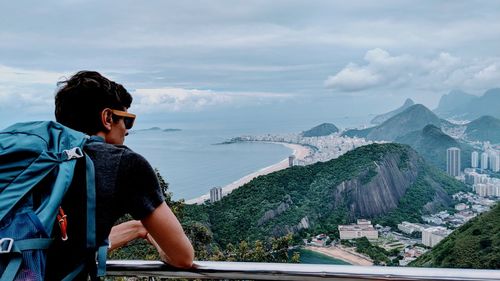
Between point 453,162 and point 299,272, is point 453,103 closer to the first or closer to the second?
point 453,162

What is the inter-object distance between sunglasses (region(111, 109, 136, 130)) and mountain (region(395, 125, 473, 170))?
2702cm

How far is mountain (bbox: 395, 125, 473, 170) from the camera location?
88.4 ft

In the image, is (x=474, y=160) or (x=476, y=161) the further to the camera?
(x=474, y=160)

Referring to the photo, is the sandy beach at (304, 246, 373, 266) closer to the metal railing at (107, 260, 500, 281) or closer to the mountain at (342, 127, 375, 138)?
the metal railing at (107, 260, 500, 281)

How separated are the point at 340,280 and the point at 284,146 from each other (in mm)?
33390

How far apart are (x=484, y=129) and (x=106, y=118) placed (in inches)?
1390

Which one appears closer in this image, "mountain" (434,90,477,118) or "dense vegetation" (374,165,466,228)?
"dense vegetation" (374,165,466,228)

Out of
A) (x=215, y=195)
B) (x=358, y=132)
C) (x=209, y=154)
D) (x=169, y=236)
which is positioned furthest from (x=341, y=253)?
(x=358, y=132)

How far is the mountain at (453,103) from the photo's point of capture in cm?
4708

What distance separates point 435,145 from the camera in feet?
97.6

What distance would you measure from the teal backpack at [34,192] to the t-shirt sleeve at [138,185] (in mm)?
65

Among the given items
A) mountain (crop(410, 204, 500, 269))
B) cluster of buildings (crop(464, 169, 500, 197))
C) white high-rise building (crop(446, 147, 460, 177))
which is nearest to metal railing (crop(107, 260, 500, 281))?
mountain (crop(410, 204, 500, 269))

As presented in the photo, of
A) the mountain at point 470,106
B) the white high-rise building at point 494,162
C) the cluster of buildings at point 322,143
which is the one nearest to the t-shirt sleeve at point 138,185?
the cluster of buildings at point 322,143

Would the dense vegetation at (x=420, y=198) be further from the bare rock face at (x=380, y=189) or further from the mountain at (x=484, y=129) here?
the mountain at (x=484, y=129)
